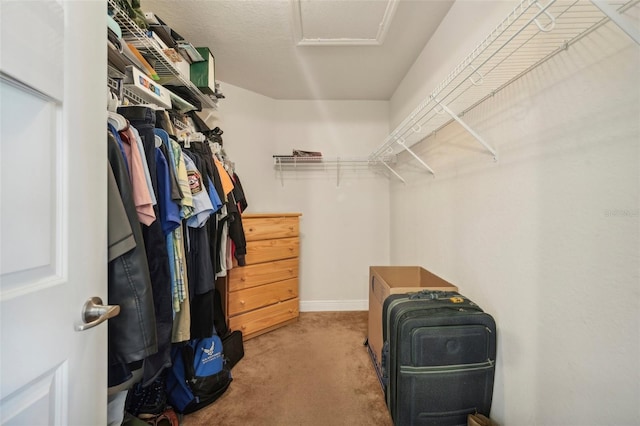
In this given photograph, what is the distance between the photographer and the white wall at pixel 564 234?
65 cm

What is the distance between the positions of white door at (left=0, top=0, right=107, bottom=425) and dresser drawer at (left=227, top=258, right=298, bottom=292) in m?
1.37

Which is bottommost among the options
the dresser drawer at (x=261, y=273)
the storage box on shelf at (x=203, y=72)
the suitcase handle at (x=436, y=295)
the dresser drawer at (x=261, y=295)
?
the dresser drawer at (x=261, y=295)

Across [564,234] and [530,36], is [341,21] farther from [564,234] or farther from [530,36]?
[564,234]

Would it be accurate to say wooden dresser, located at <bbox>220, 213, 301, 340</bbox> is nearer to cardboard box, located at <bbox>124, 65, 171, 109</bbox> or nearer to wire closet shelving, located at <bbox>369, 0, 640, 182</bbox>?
cardboard box, located at <bbox>124, 65, 171, 109</bbox>

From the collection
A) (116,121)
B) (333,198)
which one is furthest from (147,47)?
(333,198)

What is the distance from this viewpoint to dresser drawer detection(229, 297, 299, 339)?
200 cm

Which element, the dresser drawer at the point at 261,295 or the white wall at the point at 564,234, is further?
the dresser drawer at the point at 261,295

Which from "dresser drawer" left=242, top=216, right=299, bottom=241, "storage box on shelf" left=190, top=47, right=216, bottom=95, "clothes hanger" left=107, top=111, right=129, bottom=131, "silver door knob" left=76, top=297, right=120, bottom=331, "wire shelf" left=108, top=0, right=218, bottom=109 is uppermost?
"storage box on shelf" left=190, top=47, right=216, bottom=95

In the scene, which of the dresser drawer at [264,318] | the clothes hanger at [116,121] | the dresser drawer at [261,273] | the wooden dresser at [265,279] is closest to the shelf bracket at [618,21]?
the clothes hanger at [116,121]

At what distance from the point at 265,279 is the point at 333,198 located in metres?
1.14

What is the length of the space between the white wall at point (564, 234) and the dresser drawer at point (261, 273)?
149cm

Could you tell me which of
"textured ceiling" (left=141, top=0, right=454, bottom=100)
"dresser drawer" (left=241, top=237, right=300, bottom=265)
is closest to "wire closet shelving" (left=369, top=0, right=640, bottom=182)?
"textured ceiling" (left=141, top=0, right=454, bottom=100)

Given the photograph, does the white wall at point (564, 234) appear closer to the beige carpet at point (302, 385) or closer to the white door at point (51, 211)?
the beige carpet at point (302, 385)

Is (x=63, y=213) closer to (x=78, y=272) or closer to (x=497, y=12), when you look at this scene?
(x=78, y=272)
